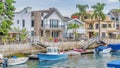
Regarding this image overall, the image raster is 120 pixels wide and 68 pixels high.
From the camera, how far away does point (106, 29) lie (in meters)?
111

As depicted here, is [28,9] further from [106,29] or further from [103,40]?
[106,29]

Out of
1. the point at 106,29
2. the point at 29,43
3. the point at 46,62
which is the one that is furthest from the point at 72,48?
the point at 106,29

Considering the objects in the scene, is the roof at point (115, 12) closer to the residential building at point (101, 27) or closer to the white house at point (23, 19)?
the residential building at point (101, 27)

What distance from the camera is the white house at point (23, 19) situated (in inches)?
3292

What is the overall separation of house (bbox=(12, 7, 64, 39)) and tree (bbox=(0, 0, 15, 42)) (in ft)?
63.4

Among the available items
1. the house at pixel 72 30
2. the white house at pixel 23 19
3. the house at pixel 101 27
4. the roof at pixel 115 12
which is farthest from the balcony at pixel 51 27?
the roof at pixel 115 12

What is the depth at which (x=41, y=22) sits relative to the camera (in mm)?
89188

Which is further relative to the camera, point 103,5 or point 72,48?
point 103,5

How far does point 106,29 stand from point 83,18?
9060mm

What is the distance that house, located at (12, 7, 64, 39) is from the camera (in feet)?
277

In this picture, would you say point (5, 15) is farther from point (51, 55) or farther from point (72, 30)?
point (72, 30)

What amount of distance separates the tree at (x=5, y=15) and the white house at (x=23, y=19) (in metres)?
19.1

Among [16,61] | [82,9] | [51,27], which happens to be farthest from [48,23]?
[16,61]

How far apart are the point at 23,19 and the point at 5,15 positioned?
71.1ft
